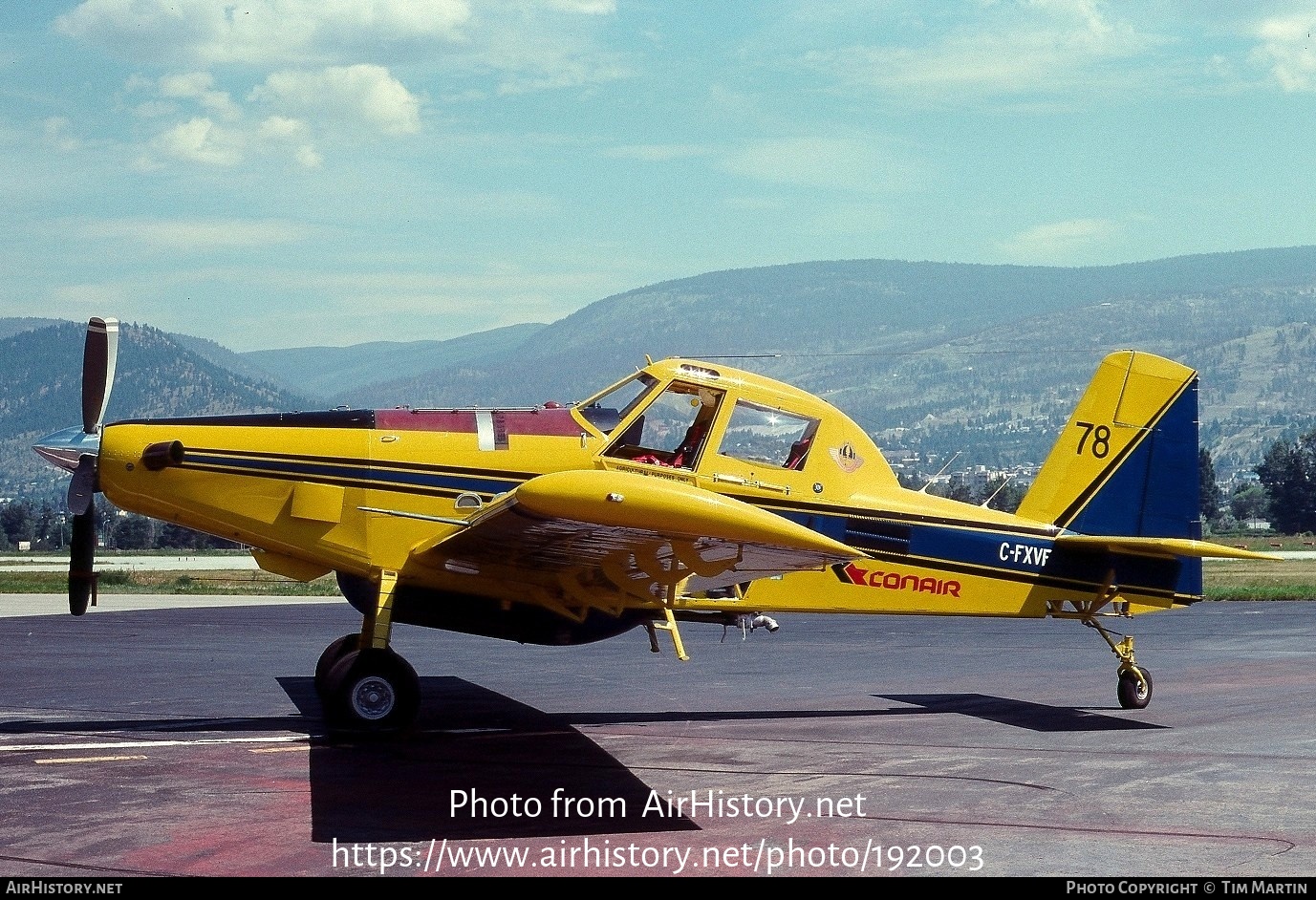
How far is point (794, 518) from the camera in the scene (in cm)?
1219

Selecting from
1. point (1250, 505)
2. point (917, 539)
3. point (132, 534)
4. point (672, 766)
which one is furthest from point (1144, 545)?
point (1250, 505)

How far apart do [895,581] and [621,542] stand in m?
4.32

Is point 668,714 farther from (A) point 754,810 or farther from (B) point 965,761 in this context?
(A) point 754,810

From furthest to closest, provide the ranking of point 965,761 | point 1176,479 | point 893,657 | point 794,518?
point 893,657 → point 1176,479 → point 794,518 → point 965,761

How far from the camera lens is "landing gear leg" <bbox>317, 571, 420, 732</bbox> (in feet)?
36.3

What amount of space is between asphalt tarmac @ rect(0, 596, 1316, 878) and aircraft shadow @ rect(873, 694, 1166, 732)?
56 millimetres

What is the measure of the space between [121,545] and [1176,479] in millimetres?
91503

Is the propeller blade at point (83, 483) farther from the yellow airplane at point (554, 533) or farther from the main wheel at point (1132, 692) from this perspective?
the main wheel at point (1132, 692)

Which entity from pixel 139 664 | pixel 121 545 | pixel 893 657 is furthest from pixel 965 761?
pixel 121 545

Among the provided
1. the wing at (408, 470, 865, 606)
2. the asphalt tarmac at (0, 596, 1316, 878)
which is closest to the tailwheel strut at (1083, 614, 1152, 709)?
the asphalt tarmac at (0, 596, 1316, 878)

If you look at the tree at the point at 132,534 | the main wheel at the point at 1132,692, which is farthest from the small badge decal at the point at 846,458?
the tree at the point at 132,534

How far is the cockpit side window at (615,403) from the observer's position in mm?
11859

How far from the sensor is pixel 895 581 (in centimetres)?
1280

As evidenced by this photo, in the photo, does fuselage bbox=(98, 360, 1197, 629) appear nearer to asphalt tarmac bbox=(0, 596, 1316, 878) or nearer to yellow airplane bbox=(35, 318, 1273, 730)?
yellow airplane bbox=(35, 318, 1273, 730)
